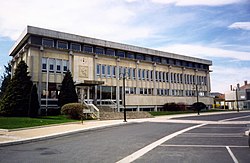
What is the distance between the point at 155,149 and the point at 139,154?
1.34 m

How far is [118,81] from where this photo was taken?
41750 mm

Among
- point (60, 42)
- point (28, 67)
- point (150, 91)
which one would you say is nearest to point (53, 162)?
point (28, 67)

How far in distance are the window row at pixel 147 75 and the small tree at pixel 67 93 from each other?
7.05 metres

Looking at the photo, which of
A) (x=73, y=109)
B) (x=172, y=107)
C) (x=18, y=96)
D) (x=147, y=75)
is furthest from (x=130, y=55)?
(x=18, y=96)

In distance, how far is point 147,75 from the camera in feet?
155

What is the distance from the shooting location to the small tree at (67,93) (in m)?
30.9

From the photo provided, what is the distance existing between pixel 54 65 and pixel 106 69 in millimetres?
9116

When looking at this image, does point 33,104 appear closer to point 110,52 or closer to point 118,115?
point 118,115

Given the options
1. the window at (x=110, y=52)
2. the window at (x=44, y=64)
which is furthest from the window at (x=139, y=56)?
the window at (x=44, y=64)

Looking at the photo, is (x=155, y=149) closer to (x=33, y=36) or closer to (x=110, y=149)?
(x=110, y=149)

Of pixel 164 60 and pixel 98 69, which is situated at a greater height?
pixel 164 60

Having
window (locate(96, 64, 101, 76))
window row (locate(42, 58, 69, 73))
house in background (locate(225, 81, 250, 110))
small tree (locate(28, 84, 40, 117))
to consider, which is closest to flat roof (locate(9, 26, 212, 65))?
window row (locate(42, 58, 69, 73))

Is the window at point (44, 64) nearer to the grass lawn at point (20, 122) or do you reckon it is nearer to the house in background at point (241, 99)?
the grass lawn at point (20, 122)

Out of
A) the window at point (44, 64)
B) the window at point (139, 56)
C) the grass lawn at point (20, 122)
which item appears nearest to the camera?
the grass lawn at point (20, 122)
